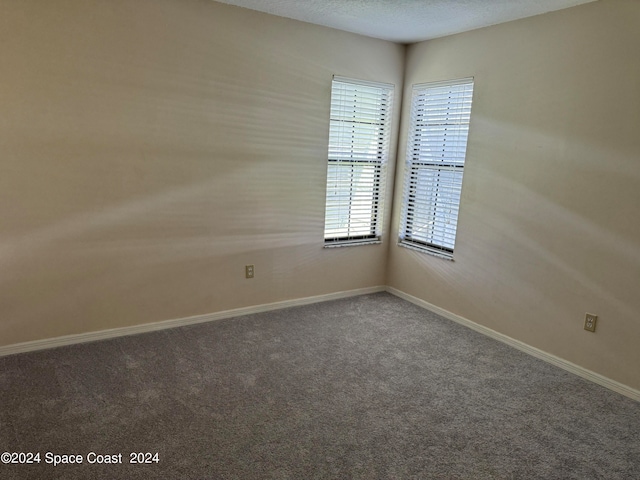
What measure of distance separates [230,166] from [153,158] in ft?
1.88

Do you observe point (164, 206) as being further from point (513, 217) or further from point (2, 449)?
point (513, 217)

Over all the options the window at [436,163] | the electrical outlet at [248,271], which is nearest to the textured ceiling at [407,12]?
the window at [436,163]

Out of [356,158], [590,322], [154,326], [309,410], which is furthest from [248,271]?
[590,322]

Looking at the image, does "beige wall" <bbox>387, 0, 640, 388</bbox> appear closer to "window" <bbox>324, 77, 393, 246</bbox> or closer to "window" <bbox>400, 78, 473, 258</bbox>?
"window" <bbox>400, 78, 473, 258</bbox>

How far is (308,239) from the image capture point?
392 cm

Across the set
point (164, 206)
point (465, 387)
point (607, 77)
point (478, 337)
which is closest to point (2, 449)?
point (164, 206)

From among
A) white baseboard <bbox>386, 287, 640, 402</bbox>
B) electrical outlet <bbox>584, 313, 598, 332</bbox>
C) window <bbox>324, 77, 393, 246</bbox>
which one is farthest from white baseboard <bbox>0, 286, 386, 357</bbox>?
electrical outlet <bbox>584, 313, 598, 332</bbox>

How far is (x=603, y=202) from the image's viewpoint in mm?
2719

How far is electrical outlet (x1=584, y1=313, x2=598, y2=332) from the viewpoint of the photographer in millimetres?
2824

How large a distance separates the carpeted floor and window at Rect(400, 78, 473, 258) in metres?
1.04

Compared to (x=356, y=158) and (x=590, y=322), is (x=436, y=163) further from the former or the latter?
(x=590, y=322)

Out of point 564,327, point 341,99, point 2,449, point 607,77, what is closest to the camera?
point 2,449

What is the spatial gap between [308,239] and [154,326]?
1478 millimetres

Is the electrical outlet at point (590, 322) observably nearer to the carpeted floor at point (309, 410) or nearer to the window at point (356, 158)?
the carpeted floor at point (309, 410)
